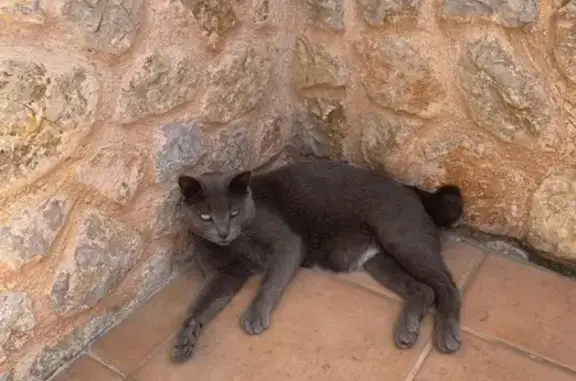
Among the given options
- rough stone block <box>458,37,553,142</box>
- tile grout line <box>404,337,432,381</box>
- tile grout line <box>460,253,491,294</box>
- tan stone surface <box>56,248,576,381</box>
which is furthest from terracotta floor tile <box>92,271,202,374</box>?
rough stone block <box>458,37,553,142</box>

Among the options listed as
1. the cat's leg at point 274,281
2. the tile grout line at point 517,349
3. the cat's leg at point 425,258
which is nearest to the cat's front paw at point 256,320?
the cat's leg at point 274,281

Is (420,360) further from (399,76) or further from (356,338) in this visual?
(399,76)

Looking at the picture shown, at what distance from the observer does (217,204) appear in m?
1.69

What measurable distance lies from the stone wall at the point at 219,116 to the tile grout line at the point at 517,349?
32cm

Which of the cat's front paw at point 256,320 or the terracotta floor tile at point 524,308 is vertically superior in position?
the cat's front paw at point 256,320

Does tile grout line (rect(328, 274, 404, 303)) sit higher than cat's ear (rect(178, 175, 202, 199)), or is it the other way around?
cat's ear (rect(178, 175, 202, 199))

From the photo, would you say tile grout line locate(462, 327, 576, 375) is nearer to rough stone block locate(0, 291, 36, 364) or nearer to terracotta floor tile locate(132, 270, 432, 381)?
terracotta floor tile locate(132, 270, 432, 381)

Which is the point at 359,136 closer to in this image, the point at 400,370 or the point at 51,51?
the point at 400,370

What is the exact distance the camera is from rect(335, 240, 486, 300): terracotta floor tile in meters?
1.79

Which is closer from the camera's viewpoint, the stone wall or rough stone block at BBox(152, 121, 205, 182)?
the stone wall

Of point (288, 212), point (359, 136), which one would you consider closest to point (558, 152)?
point (359, 136)

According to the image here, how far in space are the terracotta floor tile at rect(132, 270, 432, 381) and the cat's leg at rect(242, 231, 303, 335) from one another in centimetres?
3

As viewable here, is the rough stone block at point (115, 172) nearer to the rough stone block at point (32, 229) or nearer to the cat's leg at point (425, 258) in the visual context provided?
the rough stone block at point (32, 229)

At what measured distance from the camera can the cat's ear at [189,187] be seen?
1.65 metres
